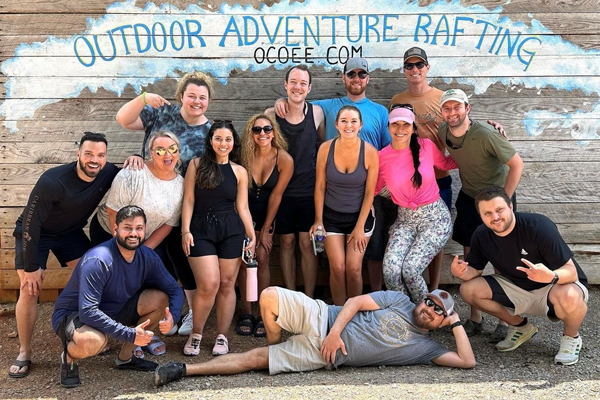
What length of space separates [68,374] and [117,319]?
477 millimetres

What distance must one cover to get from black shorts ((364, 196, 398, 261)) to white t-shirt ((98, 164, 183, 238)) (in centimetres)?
167

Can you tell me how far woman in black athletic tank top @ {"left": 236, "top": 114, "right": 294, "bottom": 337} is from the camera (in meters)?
5.16

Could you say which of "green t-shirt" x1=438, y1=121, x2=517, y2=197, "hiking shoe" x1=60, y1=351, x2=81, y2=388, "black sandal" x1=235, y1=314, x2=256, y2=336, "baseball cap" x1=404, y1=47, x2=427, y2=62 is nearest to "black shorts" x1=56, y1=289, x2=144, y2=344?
"hiking shoe" x1=60, y1=351, x2=81, y2=388

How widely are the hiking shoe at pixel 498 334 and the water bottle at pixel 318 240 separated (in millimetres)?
1542

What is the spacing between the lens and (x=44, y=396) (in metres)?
4.26

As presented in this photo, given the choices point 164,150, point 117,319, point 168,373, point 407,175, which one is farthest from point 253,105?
point 168,373

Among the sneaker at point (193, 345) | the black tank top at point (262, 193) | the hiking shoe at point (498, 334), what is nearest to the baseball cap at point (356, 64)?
the black tank top at point (262, 193)

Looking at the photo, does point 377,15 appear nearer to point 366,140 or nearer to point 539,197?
point 366,140

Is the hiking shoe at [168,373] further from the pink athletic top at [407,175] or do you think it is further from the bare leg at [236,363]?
the pink athletic top at [407,175]

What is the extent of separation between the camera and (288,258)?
564 cm

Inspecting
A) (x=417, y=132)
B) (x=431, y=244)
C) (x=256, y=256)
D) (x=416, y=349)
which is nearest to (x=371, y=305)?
(x=416, y=349)

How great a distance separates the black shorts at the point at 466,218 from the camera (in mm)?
5371

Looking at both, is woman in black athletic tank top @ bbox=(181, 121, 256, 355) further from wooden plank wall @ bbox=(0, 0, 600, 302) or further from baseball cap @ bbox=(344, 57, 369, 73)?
baseball cap @ bbox=(344, 57, 369, 73)

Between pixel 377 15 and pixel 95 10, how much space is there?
2.45 m
